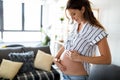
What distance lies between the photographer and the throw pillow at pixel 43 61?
3.12 metres

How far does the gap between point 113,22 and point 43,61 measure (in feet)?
4.55

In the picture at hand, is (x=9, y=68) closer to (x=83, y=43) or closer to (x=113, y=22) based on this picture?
(x=113, y=22)

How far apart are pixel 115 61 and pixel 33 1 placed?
3769 millimetres

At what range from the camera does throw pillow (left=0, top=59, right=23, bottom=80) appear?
2.75 metres

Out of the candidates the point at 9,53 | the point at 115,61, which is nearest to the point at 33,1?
the point at 9,53

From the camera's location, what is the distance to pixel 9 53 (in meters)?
3.10

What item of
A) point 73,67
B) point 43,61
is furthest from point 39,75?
point 73,67

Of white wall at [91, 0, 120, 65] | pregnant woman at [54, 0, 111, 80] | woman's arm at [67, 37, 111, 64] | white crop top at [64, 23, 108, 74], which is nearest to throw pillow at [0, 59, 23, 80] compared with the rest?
white wall at [91, 0, 120, 65]

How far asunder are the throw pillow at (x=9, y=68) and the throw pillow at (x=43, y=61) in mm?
349

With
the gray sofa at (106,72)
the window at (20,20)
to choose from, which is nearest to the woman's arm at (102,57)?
the gray sofa at (106,72)

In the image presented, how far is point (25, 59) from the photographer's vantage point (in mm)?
3039

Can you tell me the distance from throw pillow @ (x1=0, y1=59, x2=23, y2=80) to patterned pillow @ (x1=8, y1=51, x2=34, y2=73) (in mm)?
108

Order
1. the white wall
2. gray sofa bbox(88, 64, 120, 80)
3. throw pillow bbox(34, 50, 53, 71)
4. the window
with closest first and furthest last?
1. gray sofa bbox(88, 64, 120, 80)
2. the white wall
3. throw pillow bbox(34, 50, 53, 71)
4. the window

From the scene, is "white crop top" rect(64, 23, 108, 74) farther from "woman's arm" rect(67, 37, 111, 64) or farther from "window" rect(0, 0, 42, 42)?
"window" rect(0, 0, 42, 42)
